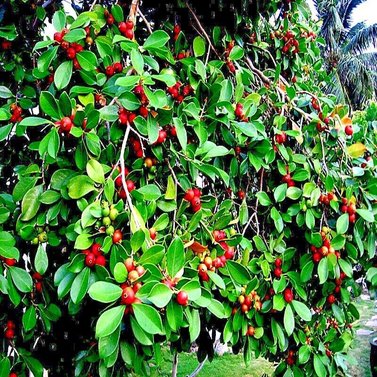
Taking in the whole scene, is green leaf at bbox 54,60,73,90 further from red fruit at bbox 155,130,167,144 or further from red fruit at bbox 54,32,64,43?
red fruit at bbox 155,130,167,144

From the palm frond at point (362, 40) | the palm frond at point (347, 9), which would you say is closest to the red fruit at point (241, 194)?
the palm frond at point (362, 40)

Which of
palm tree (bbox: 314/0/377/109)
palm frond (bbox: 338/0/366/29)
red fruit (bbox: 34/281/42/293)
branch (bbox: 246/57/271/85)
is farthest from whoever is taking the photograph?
palm frond (bbox: 338/0/366/29)

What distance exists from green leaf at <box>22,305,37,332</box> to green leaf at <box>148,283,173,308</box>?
0.53 meters

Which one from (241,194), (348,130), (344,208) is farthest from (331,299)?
A: (348,130)

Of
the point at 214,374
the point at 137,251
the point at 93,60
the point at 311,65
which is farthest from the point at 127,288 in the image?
the point at 214,374

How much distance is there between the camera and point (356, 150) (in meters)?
1.51

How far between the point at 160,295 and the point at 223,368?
3.70 meters

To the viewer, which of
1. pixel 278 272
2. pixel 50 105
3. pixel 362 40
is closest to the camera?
pixel 50 105

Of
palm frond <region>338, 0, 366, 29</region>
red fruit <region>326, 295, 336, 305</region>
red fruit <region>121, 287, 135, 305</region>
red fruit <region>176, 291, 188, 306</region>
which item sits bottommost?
red fruit <region>326, 295, 336, 305</region>

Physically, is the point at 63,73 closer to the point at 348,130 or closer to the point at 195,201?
the point at 195,201

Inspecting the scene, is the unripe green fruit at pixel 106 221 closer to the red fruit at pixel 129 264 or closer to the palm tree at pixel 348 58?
the red fruit at pixel 129 264

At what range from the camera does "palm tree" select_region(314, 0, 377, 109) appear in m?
12.5

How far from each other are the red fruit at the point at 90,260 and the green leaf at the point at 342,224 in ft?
2.39

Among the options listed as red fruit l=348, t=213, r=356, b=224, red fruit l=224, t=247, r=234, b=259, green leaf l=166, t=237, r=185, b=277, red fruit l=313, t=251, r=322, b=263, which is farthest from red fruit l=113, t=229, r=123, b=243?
red fruit l=348, t=213, r=356, b=224
